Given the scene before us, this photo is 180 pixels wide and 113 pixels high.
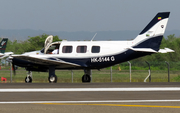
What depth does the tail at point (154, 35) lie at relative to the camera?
20.6 meters

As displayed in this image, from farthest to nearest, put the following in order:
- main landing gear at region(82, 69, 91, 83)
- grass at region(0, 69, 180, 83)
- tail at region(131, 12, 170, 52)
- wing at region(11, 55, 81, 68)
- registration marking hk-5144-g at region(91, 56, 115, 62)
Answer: grass at region(0, 69, 180, 83) < main landing gear at region(82, 69, 91, 83) < registration marking hk-5144-g at region(91, 56, 115, 62) < tail at region(131, 12, 170, 52) < wing at region(11, 55, 81, 68)

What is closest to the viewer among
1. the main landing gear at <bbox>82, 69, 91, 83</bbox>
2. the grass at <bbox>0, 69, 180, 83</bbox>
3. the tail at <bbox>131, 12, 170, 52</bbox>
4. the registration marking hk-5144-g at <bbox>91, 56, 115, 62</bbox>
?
the tail at <bbox>131, 12, 170, 52</bbox>

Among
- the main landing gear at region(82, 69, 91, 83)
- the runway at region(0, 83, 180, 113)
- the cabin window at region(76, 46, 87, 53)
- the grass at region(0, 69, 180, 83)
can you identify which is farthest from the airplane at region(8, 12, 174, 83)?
the runway at region(0, 83, 180, 113)

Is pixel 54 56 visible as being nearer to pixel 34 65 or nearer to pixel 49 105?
pixel 34 65

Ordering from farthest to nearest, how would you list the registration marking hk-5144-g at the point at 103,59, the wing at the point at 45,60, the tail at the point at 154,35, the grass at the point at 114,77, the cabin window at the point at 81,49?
1. the grass at the point at 114,77
2. the cabin window at the point at 81,49
3. the registration marking hk-5144-g at the point at 103,59
4. the tail at the point at 154,35
5. the wing at the point at 45,60

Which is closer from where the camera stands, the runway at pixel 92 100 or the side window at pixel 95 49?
the runway at pixel 92 100

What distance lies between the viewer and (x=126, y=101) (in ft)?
33.8

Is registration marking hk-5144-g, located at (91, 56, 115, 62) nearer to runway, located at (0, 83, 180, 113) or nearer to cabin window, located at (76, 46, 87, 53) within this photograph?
cabin window, located at (76, 46, 87, 53)

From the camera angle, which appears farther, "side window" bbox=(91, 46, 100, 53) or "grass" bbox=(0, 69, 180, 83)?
"grass" bbox=(0, 69, 180, 83)

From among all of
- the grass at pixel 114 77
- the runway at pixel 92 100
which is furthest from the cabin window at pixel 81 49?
the runway at pixel 92 100

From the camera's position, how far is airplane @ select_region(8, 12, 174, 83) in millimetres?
20609

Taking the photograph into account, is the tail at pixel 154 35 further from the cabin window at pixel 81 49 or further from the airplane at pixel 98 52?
the cabin window at pixel 81 49

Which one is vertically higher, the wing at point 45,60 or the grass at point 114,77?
the wing at point 45,60

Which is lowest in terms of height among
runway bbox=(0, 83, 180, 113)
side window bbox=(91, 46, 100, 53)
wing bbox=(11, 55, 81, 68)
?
runway bbox=(0, 83, 180, 113)
